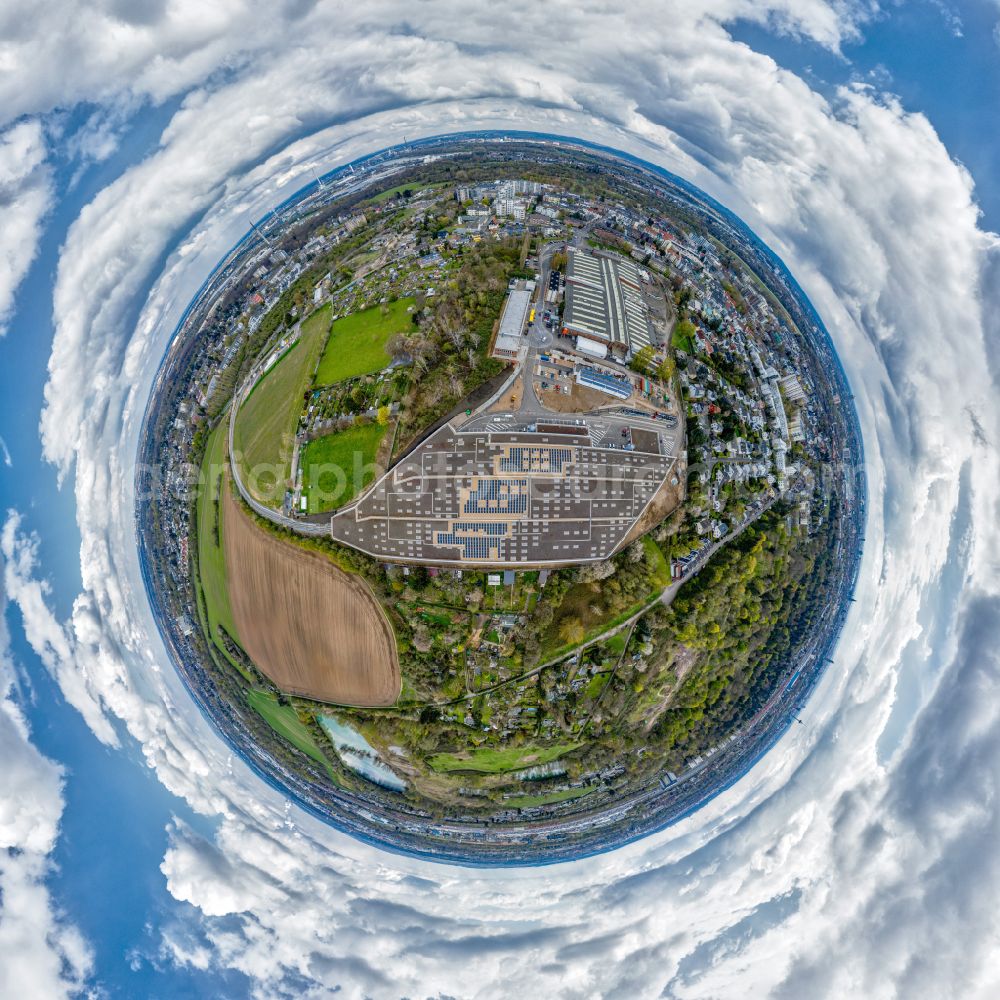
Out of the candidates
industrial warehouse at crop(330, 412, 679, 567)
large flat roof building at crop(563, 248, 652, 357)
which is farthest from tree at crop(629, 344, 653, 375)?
industrial warehouse at crop(330, 412, 679, 567)

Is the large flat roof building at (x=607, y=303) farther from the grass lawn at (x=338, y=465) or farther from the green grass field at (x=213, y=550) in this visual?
the green grass field at (x=213, y=550)

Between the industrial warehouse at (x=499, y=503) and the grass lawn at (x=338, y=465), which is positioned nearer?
the industrial warehouse at (x=499, y=503)

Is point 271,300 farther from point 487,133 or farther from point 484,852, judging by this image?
point 484,852

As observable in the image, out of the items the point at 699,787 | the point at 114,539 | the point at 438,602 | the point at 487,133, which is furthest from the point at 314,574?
the point at 487,133

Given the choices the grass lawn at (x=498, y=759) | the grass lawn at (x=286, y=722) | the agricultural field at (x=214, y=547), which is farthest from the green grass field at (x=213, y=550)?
the grass lawn at (x=498, y=759)

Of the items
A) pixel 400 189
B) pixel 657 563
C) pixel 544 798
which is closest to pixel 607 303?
pixel 657 563

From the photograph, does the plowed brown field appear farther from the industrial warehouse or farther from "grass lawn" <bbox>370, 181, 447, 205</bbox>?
"grass lawn" <bbox>370, 181, 447, 205</bbox>

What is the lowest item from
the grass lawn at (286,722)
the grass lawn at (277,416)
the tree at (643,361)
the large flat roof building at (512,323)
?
the grass lawn at (286,722)
